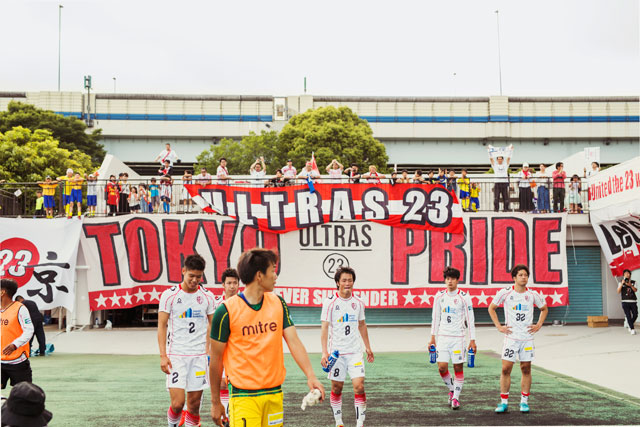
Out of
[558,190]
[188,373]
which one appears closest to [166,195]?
[558,190]

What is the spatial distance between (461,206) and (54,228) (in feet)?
43.7

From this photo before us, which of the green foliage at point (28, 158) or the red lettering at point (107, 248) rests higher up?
the green foliage at point (28, 158)

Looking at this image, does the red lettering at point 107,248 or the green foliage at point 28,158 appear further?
the green foliage at point 28,158

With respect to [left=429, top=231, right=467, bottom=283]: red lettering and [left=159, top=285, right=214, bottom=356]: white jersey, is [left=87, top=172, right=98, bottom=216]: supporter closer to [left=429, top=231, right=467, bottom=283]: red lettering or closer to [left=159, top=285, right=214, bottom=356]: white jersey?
[left=429, top=231, right=467, bottom=283]: red lettering

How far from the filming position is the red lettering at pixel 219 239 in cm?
2164

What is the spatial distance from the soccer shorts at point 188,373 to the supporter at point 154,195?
15.4 metres

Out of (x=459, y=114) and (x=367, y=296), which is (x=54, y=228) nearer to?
(x=367, y=296)

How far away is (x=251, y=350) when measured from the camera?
16.5 feet

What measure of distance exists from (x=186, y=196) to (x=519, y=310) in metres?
15.1

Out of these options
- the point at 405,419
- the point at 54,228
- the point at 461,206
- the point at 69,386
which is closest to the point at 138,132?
the point at 54,228

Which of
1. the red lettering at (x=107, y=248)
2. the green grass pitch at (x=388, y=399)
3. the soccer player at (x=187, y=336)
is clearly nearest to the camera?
the soccer player at (x=187, y=336)

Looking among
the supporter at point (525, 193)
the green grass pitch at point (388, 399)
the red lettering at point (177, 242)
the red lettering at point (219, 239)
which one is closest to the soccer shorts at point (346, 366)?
the green grass pitch at point (388, 399)

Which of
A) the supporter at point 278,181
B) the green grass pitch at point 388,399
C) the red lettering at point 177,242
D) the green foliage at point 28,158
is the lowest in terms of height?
the green grass pitch at point 388,399

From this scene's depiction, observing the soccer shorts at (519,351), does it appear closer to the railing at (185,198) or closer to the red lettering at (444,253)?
the red lettering at (444,253)
